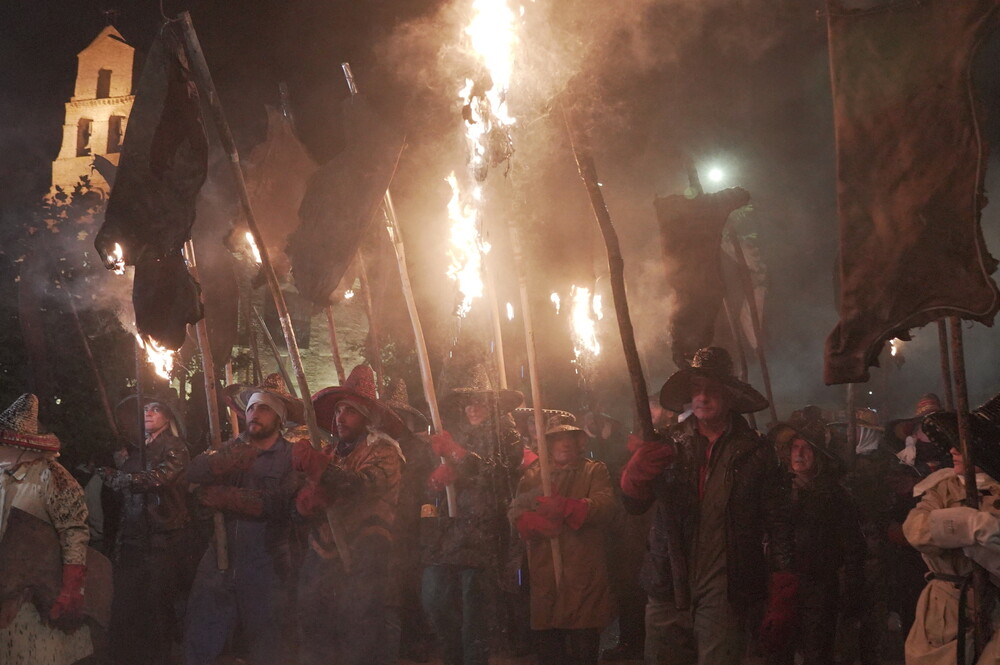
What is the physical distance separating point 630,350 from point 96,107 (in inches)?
2256

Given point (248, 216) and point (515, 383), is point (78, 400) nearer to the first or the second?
point (515, 383)

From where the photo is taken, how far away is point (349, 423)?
6074 mm

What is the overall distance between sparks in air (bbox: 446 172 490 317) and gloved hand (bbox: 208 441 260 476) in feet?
10.6

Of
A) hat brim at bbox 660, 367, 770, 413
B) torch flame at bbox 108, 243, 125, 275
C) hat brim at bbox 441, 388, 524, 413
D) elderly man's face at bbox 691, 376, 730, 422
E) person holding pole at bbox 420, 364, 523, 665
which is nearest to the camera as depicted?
elderly man's face at bbox 691, 376, 730, 422

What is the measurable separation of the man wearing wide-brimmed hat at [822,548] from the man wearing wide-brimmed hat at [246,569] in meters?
3.82

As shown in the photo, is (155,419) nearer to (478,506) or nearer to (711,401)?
(478,506)

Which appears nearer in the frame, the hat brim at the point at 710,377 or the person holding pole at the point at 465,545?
the hat brim at the point at 710,377

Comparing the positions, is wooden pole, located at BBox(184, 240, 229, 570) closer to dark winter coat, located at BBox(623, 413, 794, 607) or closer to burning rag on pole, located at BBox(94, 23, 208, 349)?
burning rag on pole, located at BBox(94, 23, 208, 349)

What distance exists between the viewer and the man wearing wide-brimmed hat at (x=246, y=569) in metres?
5.25

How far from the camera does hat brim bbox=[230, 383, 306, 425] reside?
624 centimetres

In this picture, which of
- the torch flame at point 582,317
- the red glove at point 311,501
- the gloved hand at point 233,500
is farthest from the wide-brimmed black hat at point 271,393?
the torch flame at point 582,317

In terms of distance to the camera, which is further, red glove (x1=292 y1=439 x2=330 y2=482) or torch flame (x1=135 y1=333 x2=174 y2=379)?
torch flame (x1=135 y1=333 x2=174 y2=379)

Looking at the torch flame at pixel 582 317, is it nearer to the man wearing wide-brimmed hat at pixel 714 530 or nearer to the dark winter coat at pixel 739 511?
the man wearing wide-brimmed hat at pixel 714 530

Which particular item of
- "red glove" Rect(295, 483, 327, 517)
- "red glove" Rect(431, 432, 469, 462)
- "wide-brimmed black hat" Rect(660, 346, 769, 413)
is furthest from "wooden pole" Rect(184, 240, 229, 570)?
"wide-brimmed black hat" Rect(660, 346, 769, 413)
